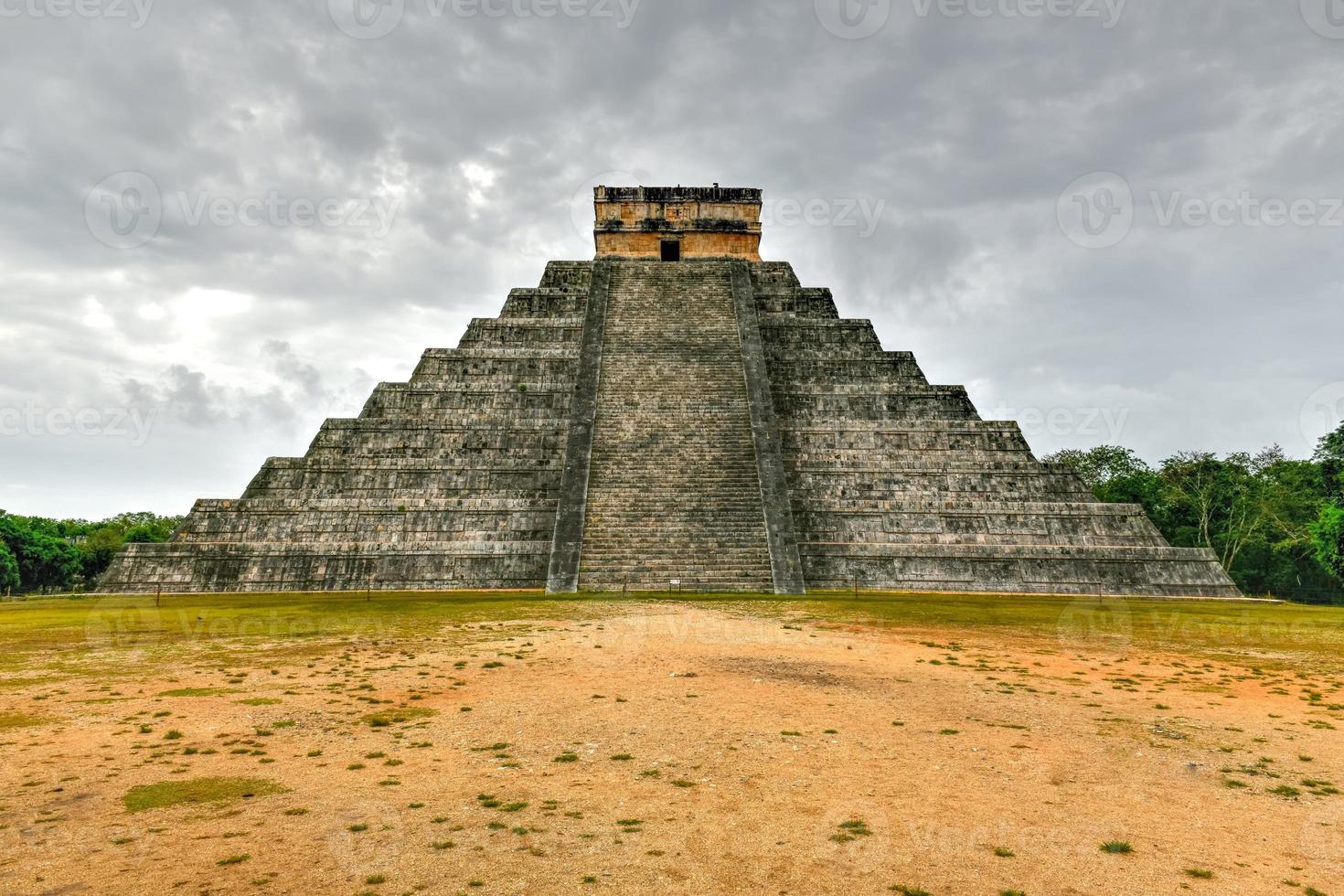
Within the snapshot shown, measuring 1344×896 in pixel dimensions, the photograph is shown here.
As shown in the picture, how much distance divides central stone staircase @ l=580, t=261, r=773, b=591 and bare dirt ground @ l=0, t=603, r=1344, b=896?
800cm

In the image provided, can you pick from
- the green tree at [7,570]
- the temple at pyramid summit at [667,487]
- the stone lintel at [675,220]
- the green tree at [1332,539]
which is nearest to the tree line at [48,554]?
the green tree at [7,570]

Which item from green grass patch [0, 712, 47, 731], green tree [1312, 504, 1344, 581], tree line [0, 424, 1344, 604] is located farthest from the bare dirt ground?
tree line [0, 424, 1344, 604]

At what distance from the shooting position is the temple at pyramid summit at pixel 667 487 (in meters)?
18.9

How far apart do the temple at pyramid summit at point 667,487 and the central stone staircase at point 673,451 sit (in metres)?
0.07

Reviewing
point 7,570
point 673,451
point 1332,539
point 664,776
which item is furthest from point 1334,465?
point 7,570

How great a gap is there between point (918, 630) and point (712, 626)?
3.47 m

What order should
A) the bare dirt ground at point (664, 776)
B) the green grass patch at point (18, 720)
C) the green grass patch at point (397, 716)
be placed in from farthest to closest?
the green grass patch at point (397, 716) → the green grass patch at point (18, 720) → the bare dirt ground at point (664, 776)

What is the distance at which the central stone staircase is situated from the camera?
17.8m

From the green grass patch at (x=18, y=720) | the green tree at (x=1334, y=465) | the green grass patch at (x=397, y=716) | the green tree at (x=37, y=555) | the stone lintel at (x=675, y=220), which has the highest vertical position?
the stone lintel at (x=675, y=220)

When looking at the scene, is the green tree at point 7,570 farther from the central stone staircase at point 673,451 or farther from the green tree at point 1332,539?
the green tree at point 1332,539

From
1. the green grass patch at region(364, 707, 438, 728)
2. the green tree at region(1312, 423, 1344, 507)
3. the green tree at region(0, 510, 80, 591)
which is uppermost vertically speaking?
the green tree at region(1312, 423, 1344, 507)

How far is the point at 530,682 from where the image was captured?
8367 mm

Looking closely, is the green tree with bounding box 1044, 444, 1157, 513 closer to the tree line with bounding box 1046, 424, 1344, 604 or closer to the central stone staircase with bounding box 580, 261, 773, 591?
the tree line with bounding box 1046, 424, 1344, 604

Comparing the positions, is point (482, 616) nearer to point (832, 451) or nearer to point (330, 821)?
point (330, 821)
